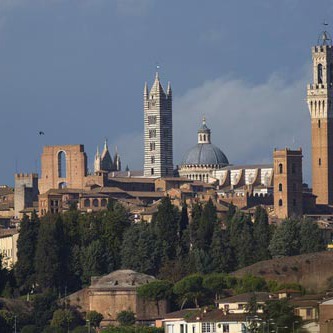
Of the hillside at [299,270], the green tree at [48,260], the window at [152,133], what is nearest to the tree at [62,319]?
the green tree at [48,260]

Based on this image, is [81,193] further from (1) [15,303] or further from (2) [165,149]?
(1) [15,303]

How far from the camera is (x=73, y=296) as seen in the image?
119 meters

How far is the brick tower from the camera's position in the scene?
505 ft

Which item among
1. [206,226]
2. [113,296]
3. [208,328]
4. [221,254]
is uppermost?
[206,226]

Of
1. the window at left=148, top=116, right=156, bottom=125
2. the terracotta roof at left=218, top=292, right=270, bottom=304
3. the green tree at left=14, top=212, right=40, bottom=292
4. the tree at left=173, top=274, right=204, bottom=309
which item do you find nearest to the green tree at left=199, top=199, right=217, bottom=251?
the green tree at left=14, top=212, right=40, bottom=292

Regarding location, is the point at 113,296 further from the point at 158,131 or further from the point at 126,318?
the point at 158,131

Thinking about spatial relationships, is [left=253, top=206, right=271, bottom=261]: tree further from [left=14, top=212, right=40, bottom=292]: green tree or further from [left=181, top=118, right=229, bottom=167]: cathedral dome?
[left=181, top=118, right=229, bottom=167]: cathedral dome

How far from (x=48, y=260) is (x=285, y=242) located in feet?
38.6

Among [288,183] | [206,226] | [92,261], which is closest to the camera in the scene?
[92,261]

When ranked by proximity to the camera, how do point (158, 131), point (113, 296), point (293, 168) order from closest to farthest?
1. point (113, 296)
2. point (293, 168)
3. point (158, 131)

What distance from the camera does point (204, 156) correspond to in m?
193

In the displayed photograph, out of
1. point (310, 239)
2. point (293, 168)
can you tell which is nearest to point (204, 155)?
point (293, 168)

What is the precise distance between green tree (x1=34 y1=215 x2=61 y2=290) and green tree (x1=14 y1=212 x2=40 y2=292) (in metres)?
0.98

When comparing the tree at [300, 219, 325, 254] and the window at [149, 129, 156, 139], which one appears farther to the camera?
the window at [149, 129, 156, 139]
